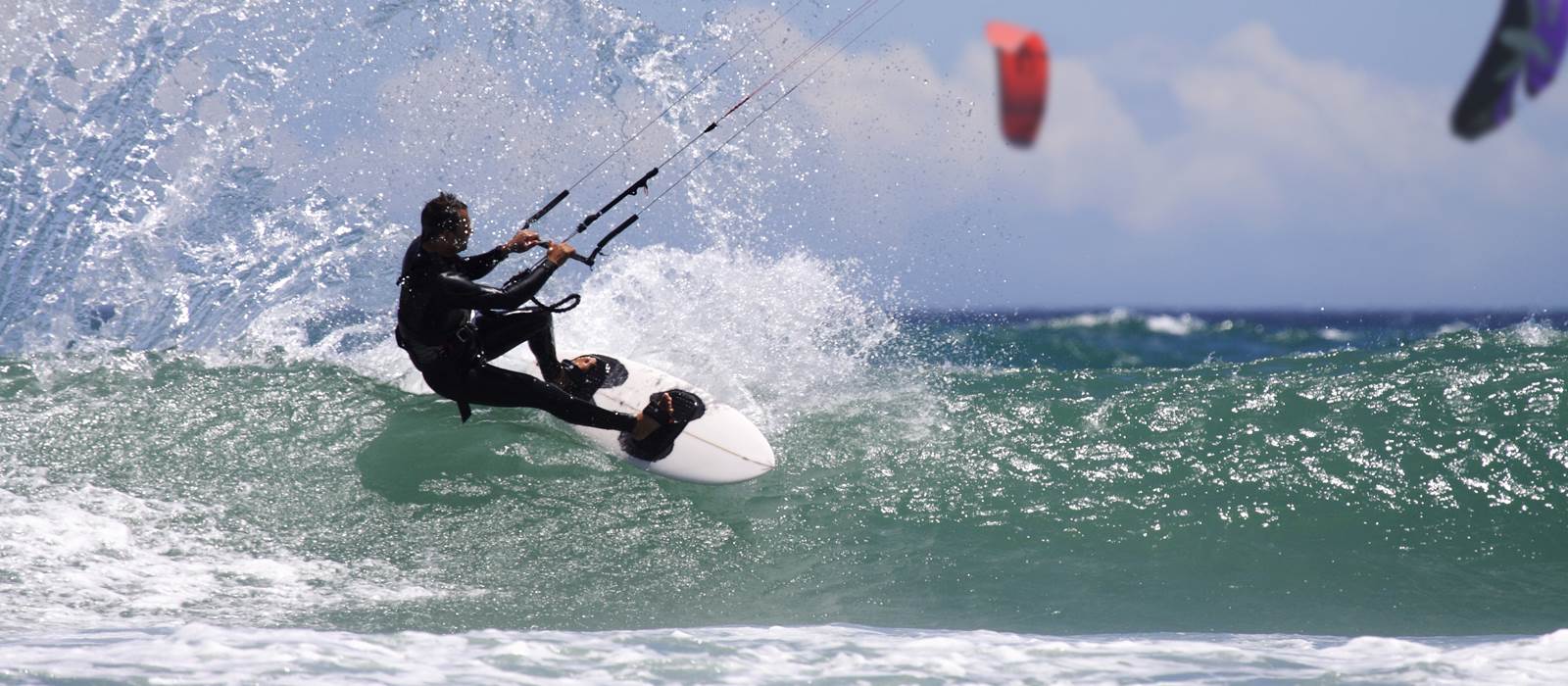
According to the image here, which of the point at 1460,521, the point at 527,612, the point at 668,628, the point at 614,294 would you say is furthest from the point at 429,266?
the point at 1460,521

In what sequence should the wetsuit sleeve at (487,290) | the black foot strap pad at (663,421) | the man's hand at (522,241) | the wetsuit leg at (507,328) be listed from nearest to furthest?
the wetsuit sleeve at (487,290)
the man's hand at (522,241)
the wetsuit leg at (507,328)
the black foot strap pad at (663,421)

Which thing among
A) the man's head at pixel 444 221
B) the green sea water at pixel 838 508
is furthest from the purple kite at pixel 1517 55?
the man's head at pixel 444 221

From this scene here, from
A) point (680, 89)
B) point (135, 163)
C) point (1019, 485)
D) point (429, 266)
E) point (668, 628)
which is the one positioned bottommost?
point (668, 628)

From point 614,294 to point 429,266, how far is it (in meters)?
2.52

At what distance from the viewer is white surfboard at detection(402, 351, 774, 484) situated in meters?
5.95

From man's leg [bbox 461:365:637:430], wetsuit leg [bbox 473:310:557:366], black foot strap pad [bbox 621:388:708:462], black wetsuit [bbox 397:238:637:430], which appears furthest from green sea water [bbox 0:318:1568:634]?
wetsuit leg [bbox 473:310:557:366]

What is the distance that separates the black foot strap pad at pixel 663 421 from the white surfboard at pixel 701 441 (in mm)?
32

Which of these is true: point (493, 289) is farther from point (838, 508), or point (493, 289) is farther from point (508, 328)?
point (838, 508)

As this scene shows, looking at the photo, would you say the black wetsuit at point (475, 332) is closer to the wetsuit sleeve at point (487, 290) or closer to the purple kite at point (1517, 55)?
the wetsuit sleeve at point (487, 290)

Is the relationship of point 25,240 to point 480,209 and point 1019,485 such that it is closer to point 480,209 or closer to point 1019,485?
point 480,209

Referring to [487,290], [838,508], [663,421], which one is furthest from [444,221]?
[838,508]

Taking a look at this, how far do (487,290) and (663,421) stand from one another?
1.18 m

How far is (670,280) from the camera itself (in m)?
7.66

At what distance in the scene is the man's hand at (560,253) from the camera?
5109 mm
